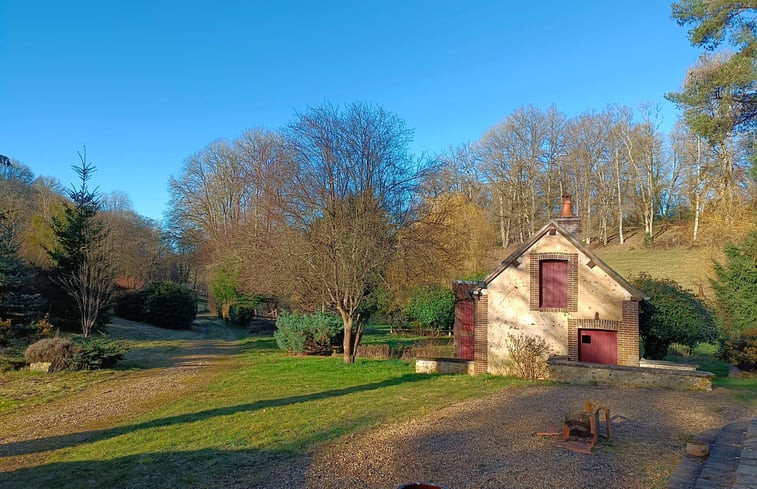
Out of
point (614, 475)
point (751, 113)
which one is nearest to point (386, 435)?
point (614, 475)

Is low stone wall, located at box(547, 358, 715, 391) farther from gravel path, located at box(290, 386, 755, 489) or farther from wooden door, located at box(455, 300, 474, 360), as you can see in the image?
wooden door, located at box(455, 300, 474, 360)

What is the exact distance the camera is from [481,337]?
1541 centimetres

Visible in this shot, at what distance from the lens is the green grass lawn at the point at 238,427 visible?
6.21 meters

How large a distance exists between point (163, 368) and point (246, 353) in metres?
5.73

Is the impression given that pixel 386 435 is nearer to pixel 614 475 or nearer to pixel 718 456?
pixel 614 475

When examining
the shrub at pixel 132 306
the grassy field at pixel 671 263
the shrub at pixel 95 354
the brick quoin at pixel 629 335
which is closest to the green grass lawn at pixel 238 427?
the brick quoin at pixel 629 335

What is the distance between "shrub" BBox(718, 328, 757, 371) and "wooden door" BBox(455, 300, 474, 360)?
8.68 meters

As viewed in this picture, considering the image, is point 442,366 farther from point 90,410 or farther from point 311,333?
point 90,410

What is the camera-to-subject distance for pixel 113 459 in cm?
684

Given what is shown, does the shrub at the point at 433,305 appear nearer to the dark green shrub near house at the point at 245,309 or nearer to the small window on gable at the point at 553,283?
the dark green shrub near house at the point at 245,309

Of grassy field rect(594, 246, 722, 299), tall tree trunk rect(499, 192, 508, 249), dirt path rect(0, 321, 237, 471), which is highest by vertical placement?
tall tree trunk rect(499, 192, 508, 249)

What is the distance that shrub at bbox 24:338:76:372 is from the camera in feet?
48.0

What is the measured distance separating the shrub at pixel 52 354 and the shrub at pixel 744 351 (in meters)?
20.7

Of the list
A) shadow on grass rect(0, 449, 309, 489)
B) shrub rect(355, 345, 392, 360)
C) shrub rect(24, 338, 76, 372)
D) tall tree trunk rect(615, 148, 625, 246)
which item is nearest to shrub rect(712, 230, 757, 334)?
shrub rect(355, 345, 392, 360)
